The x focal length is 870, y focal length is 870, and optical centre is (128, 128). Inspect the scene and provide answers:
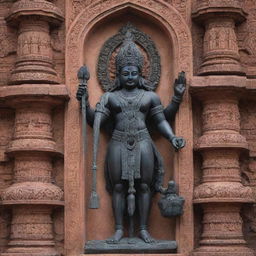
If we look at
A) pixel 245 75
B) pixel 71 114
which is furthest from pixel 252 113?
pixel 71 114

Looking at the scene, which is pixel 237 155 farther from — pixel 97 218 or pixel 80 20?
pixel 80 20

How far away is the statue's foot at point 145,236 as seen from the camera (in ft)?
38.1

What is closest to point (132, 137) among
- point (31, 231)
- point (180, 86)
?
point (180, 86)

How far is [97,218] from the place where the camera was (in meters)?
12.0

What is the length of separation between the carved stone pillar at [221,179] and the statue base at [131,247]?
39 centimetres

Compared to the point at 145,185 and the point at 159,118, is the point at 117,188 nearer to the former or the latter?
the point at 145,185

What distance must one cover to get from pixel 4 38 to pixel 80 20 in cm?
113

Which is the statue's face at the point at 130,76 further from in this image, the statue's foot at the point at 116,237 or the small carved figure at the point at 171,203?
the statue's foot at the point at 116,237

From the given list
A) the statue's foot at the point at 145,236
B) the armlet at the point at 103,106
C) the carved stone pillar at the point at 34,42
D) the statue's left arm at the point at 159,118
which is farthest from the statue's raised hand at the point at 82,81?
the statue's foot at the point at 145,236

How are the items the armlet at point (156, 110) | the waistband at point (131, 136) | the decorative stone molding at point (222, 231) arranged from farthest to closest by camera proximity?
1. the armlet at point (156, 110)
2. the waistband at point (131, 136)
3. the decorative stone molding at point (222, 231)

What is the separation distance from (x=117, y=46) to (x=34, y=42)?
1.20 m

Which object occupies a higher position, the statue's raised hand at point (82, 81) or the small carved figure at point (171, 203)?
the statue's raised hand at point (82, 81)

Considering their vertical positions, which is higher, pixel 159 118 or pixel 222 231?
pixel 159 118

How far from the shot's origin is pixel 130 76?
11.9 metres
